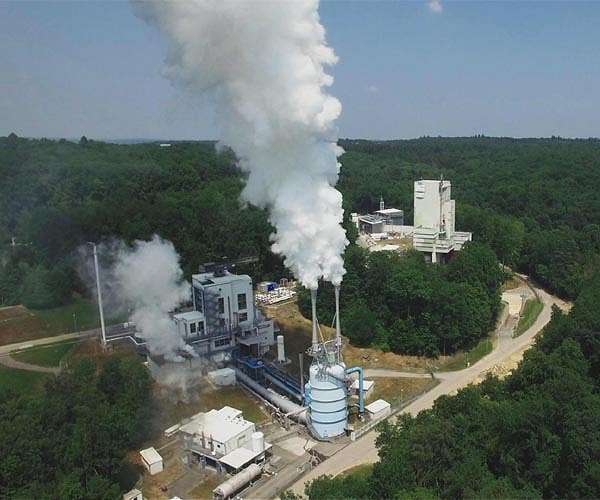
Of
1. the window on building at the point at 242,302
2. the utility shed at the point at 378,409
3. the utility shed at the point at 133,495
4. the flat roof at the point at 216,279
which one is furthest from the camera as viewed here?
the window on building at the point at 242,302

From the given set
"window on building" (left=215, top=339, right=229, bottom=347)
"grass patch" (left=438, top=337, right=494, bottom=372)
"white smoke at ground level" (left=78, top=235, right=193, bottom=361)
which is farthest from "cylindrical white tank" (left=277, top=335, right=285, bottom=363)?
"grass patch" (left=438, top=337, right=494, bottom=372)

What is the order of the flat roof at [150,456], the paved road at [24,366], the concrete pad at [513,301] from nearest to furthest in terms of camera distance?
the flat roof at [150,456] → the paved road at [24,366] → the concrete pad at [513,301]

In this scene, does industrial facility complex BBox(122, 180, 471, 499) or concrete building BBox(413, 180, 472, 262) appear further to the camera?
concrete building BBox(413, 180, 472, 262)

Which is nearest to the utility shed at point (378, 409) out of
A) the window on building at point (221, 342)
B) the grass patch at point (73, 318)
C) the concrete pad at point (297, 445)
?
the concrete pad at point (297, 445)

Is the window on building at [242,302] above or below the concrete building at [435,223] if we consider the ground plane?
below

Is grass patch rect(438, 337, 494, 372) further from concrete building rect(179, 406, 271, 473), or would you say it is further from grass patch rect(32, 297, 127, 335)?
grass patch rect(32, 297, 127, 335)

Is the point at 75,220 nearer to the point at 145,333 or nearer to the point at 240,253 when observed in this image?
the point at 240,253

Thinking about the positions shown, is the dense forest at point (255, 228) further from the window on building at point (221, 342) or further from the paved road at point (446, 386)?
the window on building at point (221, 342)

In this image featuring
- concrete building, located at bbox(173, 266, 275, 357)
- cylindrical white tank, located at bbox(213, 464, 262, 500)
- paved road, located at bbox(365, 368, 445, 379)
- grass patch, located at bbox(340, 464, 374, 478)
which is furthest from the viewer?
paved road, located at bbox(365, 368, 445, 379)
